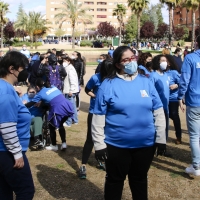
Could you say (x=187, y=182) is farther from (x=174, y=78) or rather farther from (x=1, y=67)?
(x=1, y=67)

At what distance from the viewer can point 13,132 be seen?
106 inches

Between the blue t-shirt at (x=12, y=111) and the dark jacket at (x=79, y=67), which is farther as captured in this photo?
the dark jacket at (x=79, y=67)

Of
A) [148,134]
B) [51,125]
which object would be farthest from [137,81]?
[51,125]

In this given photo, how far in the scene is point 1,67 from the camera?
2834 mm

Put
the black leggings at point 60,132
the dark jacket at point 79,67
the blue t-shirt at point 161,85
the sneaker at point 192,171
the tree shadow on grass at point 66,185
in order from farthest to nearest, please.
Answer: the dark jacket at point 79,67
the black leggings at point 60,132
the blue t-shirt at point 161,85
the sneaker at point 192,171
the tree shadow on grass at point 66,185

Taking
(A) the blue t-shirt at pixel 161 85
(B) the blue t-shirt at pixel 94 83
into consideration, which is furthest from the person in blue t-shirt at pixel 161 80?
(B) the blue t-shirt at pixel 94 83

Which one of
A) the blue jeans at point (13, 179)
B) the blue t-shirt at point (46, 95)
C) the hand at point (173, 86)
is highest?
the hand at point (173, 86)

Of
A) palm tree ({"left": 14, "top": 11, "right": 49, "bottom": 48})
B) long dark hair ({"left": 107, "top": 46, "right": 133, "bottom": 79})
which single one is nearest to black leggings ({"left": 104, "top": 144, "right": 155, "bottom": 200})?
long dark hair ({"left": 107, "top": 46, "right": 133, "bottom": 79})

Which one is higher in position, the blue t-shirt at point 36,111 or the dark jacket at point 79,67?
the dark jacket at point 79,67

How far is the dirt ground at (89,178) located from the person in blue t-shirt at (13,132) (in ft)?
4.95

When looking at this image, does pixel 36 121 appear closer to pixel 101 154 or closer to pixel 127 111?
pixel 101 154

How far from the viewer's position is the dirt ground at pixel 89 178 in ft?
14.3

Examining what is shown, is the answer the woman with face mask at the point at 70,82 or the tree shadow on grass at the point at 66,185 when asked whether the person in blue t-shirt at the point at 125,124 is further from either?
the woman with face mask at the point at 70,82

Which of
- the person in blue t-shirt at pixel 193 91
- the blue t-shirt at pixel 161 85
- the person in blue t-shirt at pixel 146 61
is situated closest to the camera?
the person in blue t-shirt at pixel 193 91
